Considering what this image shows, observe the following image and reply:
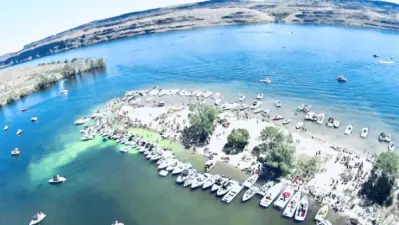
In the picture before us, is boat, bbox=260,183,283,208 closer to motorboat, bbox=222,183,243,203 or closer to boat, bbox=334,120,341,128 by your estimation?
motorboat, bbox=222,183,243,203

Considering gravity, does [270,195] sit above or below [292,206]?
above

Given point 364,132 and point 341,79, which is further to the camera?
point 341,79

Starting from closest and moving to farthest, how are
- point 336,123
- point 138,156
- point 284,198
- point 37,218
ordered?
point 284,198 → point 37,218 → point 138,156 → point 336,123

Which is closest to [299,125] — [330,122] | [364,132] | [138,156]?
[330,122]

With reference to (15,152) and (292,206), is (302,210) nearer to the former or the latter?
(292,206)

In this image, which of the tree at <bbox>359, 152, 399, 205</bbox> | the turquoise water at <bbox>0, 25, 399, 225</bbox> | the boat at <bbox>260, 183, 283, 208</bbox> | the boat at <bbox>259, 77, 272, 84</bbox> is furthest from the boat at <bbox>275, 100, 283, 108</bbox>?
the tree at <bbox>359, 152, 399, 205</bbox>

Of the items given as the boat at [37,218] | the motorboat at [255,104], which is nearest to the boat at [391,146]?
the motorboat at [255,104]
